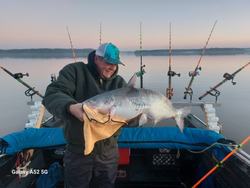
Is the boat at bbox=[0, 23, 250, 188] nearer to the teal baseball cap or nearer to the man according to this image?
the man

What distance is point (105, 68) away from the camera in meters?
2.15

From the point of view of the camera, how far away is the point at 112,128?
196 centimetres

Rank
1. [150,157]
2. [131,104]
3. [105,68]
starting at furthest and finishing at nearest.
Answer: [150,157] < [105,68] < [131,104]

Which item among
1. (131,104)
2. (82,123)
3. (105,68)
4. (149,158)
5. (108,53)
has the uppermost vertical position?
(108,53)

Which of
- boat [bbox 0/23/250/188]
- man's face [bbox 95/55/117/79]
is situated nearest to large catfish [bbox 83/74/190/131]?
man's face [bbox 95/55/117/79]

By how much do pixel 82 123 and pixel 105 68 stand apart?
82 cm

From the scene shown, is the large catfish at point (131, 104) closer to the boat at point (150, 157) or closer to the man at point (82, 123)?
the man at point (82, 123)

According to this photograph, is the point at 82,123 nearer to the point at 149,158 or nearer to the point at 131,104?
the point at 131,104

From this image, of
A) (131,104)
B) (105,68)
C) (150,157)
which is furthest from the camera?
(150,157)

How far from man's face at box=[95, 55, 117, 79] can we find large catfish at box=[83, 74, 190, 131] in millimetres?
336

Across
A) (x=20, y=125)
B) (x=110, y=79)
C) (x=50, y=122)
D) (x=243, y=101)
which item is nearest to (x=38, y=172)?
(x=50, y=122)

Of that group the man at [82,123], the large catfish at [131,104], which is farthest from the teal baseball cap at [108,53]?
the large catfish at [131,104]

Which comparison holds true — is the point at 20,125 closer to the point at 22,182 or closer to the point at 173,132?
the point at 22,182

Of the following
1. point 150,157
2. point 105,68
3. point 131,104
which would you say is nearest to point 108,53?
point 105,68
